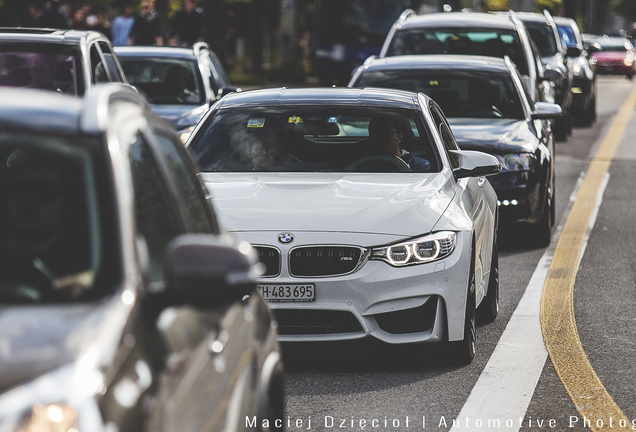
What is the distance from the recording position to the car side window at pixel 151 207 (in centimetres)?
287

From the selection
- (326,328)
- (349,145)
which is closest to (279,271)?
(326,328)

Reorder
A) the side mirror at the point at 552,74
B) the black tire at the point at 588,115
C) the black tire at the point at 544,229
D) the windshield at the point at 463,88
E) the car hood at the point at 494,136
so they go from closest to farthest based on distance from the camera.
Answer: the car hood at the point at 494,136
the black tire at the point at 544,229
the windshield at the point at 463,88
the side mirror at the point at 552,74
the black tire at the point at 588,115

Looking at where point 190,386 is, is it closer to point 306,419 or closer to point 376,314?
point 306,419

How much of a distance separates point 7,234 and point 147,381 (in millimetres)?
718

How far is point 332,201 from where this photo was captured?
614cm

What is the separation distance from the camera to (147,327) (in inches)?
100.0

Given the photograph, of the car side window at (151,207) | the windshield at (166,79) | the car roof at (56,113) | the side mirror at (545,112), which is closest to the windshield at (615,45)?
the windshield at (166,79)

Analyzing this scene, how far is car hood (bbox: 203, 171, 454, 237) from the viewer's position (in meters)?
5.87

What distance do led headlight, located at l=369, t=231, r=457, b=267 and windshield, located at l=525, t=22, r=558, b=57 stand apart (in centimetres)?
1467

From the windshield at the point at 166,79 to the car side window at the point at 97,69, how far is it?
13.3 feet

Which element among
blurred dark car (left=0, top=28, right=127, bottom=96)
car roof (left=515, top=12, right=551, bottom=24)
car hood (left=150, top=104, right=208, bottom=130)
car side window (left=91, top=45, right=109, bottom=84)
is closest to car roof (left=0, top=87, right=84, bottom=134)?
blurred dark car (left=0, top=28, right=127, bottom=96)

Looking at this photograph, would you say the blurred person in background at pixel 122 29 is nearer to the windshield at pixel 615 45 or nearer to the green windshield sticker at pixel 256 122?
the green windshield sticker at pixel 256 122

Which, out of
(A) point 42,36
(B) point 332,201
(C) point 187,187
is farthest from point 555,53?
(C) point 187,187

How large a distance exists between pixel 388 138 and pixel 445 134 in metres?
0.57
